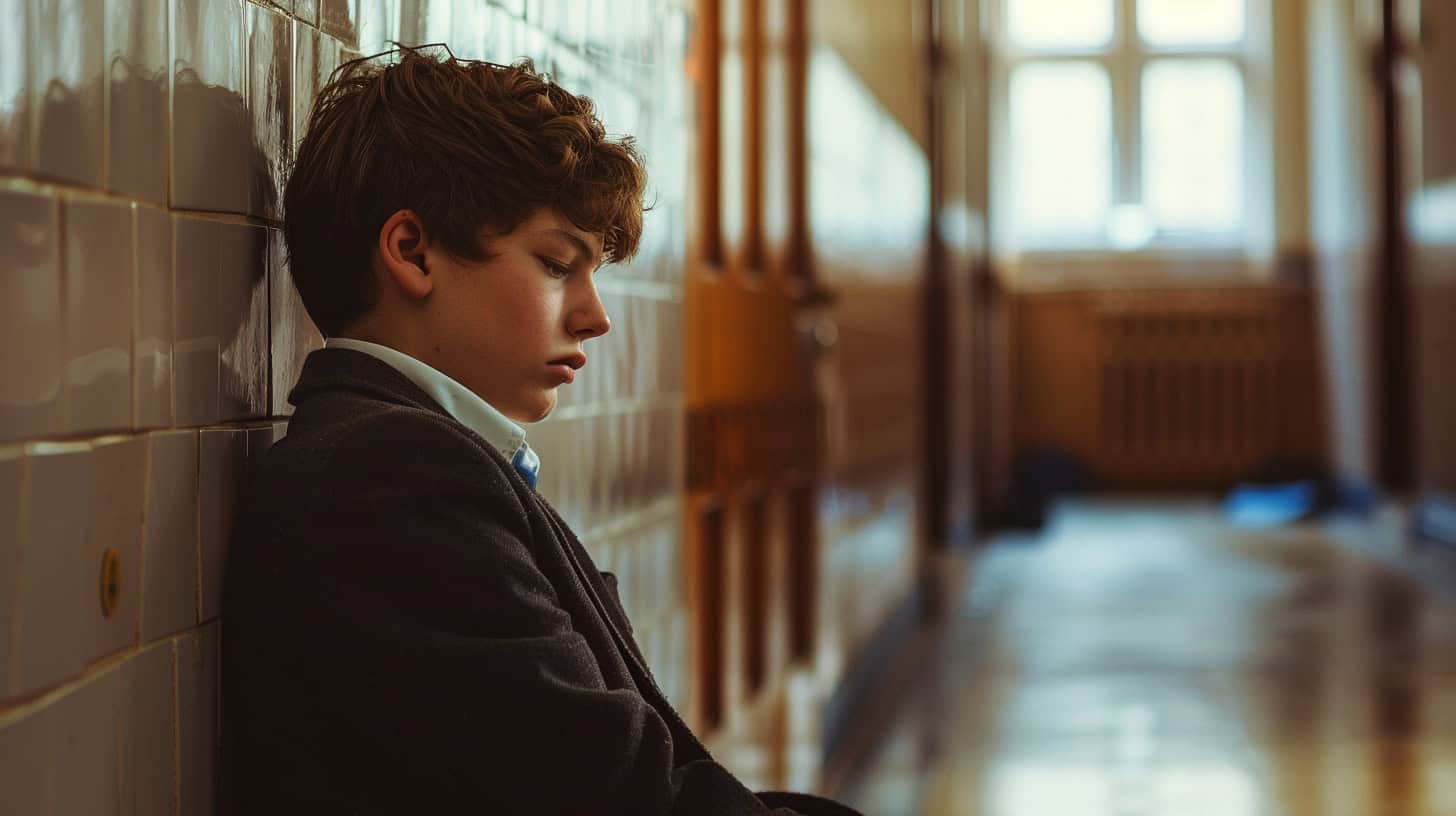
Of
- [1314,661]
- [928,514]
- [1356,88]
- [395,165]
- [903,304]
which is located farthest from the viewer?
[1356,88]

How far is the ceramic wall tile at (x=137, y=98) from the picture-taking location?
2.55ft

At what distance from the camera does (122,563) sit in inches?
31.6

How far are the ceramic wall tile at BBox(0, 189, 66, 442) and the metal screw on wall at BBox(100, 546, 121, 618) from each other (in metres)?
0.08

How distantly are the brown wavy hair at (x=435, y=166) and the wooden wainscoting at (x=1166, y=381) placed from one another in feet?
31.8

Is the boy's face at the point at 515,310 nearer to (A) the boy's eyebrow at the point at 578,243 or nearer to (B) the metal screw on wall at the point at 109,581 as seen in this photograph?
(A) the boy's eyebrow at the point at 578,243

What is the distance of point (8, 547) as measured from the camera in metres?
0.68

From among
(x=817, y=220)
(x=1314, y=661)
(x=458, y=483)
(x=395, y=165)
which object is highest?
(x=817, y=220)

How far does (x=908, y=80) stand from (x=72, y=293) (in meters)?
4.69

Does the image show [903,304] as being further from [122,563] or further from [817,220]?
[122,563]

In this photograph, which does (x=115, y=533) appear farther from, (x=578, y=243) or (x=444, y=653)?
(x=578, y=243)

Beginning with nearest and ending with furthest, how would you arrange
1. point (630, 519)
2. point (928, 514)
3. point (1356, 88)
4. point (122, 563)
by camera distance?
1. point (122, 563)
2. point (630, 519)
3. point (928, 514)
4. point (1356, 88)

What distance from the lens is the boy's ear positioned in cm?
96

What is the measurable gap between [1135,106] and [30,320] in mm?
10059

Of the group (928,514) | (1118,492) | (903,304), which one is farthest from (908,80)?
(1118,492)
